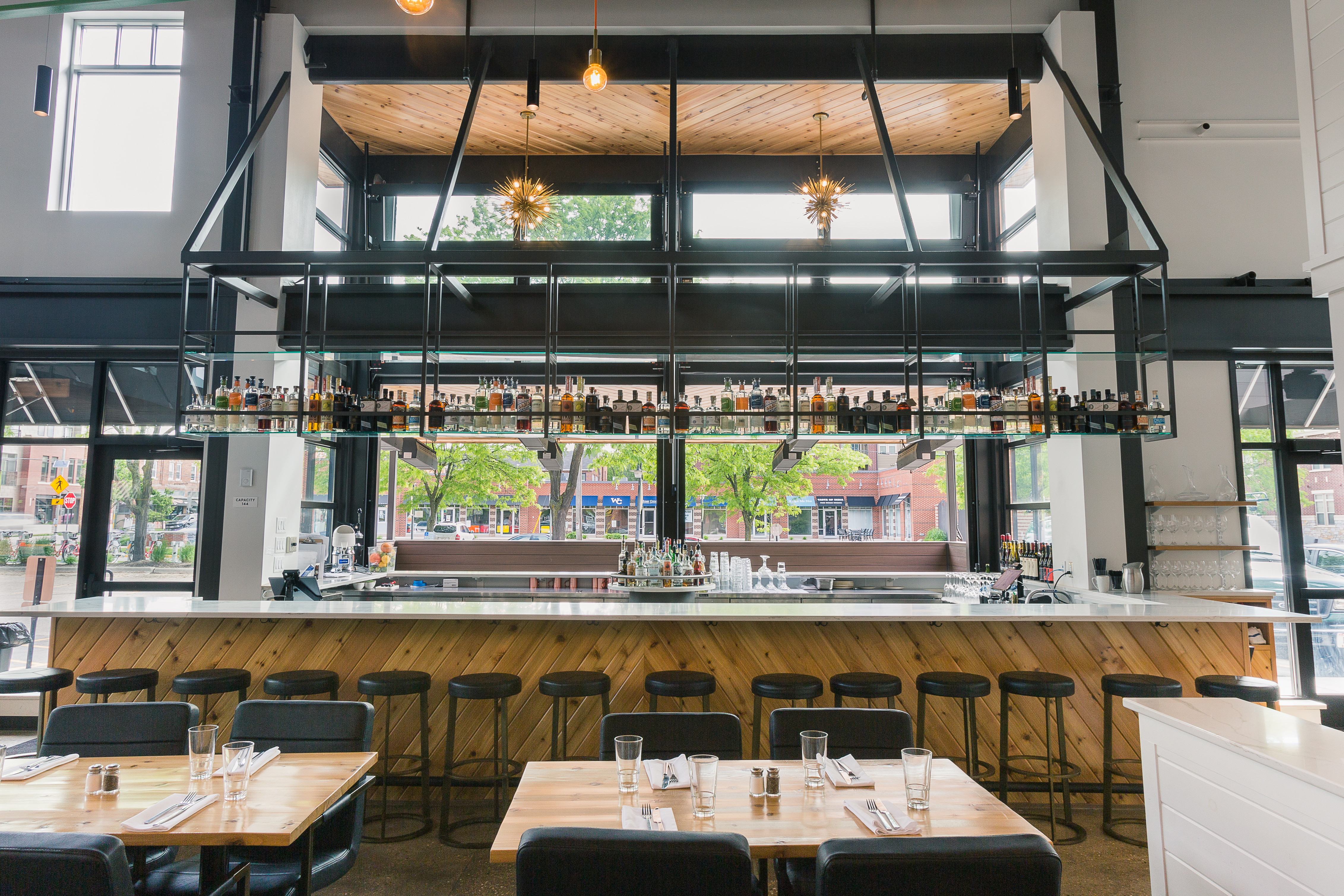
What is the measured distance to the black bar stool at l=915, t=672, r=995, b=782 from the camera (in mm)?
3859

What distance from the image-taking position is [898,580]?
23.4 feet

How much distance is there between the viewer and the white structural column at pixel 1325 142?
265cm

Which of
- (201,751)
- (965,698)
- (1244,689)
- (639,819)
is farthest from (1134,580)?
(201,751)

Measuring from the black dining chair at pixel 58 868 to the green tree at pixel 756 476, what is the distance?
10.3m

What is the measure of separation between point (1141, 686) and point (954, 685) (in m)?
0.96

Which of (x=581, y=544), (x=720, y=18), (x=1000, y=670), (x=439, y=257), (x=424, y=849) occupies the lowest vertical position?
(x=424, y=849)

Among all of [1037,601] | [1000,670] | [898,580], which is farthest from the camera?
[898,580]

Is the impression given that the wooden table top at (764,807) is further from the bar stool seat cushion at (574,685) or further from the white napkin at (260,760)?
the bar stool seat cushion at (574,685)

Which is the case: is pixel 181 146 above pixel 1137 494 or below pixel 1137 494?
above

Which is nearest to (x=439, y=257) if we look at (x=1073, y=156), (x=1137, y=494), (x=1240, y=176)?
(x=1073, y=156)

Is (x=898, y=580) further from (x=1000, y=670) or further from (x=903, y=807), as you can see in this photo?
(x=903, y=807)

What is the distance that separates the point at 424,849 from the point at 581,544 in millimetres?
4715

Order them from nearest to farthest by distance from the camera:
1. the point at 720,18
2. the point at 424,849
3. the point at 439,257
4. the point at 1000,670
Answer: the point at 424,849 → the point at 1000,670 → the point at 439,257 → the point at 720,18

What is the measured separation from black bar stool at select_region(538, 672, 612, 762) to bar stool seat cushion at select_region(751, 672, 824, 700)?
81 cm
